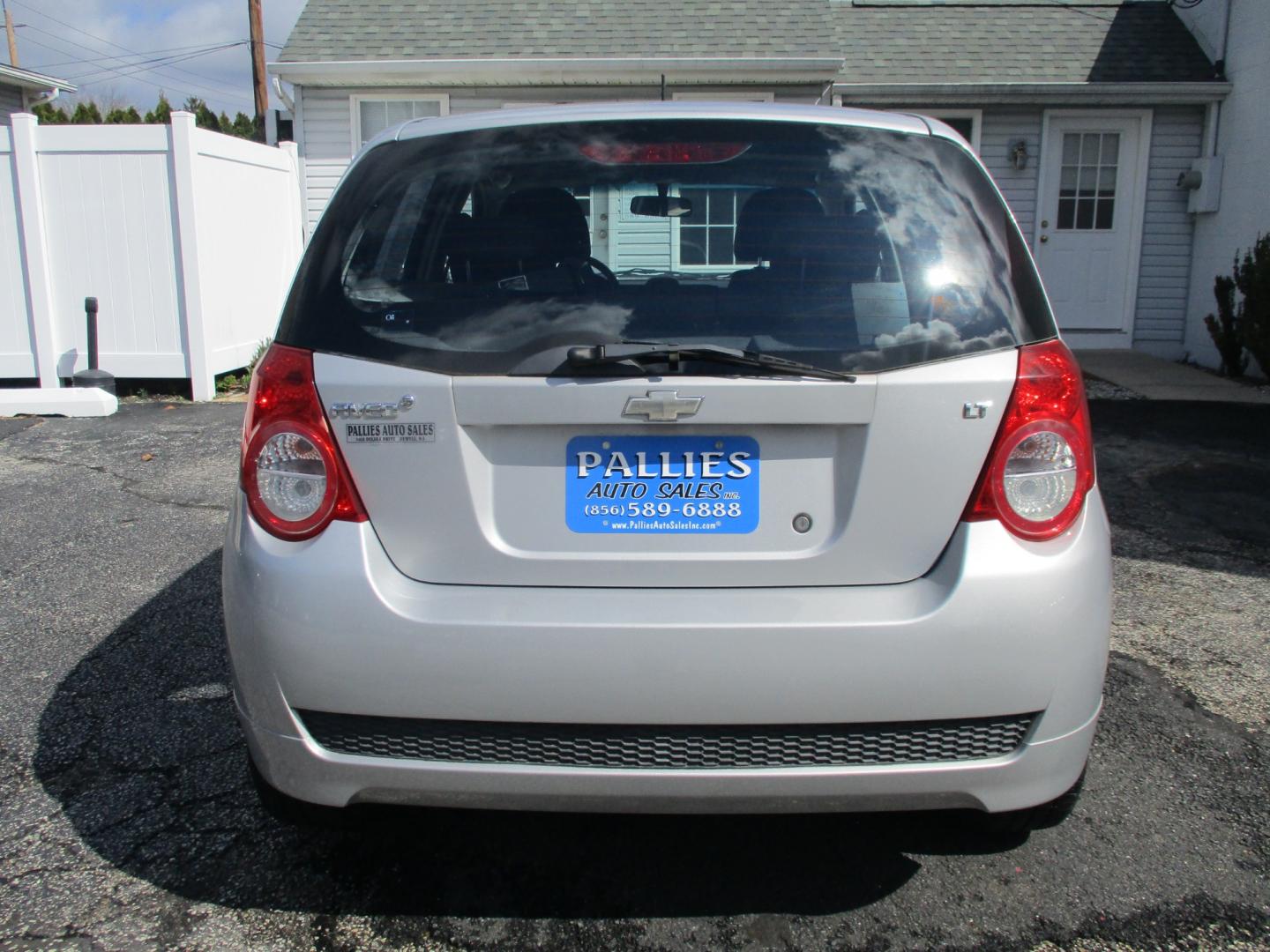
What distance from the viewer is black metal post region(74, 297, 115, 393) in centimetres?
901

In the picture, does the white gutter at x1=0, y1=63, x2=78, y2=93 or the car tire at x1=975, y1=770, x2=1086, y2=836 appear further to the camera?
the white gutter at x1=0, y1=63, x2=78, y2=93

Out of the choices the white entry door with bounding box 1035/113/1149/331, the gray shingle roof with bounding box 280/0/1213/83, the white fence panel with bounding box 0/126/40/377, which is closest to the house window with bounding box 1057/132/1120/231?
the white entry door with bounding box 1035/113/1149/331

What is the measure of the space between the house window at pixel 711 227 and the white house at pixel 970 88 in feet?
32.3

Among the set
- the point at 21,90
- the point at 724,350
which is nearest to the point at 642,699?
the point at 724,350

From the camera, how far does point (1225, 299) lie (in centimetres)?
1058

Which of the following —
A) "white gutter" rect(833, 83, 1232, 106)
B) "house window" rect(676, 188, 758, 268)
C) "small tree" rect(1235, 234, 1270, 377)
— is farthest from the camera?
"white gutter" rect(833, 83, 1232, 106)

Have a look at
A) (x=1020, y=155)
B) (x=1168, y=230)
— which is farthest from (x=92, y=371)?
(x=1168, y=230)

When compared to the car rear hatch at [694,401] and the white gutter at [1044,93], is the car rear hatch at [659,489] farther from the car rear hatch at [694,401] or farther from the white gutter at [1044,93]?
the white gutter at [1044,93]

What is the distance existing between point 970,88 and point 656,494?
10.9 meters

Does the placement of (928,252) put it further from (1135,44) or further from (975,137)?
(1135,44)

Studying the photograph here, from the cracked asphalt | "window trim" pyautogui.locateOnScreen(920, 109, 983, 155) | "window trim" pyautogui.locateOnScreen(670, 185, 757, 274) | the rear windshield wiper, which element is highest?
"window trim" pyautogui.locateOnScreen(920, 109, 983, 155)

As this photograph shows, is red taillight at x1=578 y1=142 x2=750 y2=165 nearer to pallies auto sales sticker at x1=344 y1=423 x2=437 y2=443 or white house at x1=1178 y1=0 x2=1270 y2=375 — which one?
pallies auto sales sticker at x1=344 y1=423 x2=437 y2=443

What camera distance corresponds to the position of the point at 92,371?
908cm

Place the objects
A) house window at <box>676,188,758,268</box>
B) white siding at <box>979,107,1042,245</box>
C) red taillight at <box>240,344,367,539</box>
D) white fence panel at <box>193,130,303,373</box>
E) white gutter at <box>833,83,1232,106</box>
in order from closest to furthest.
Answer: red taillight at <box>240,344,367,539</box> → house window at <box>676,188,758,268</box> → white fence panel at <box>193,130,303,373</box> → white gutter at <box>833,83,1232,106</box> → white siding at <box>979,107,1042,245</box>
